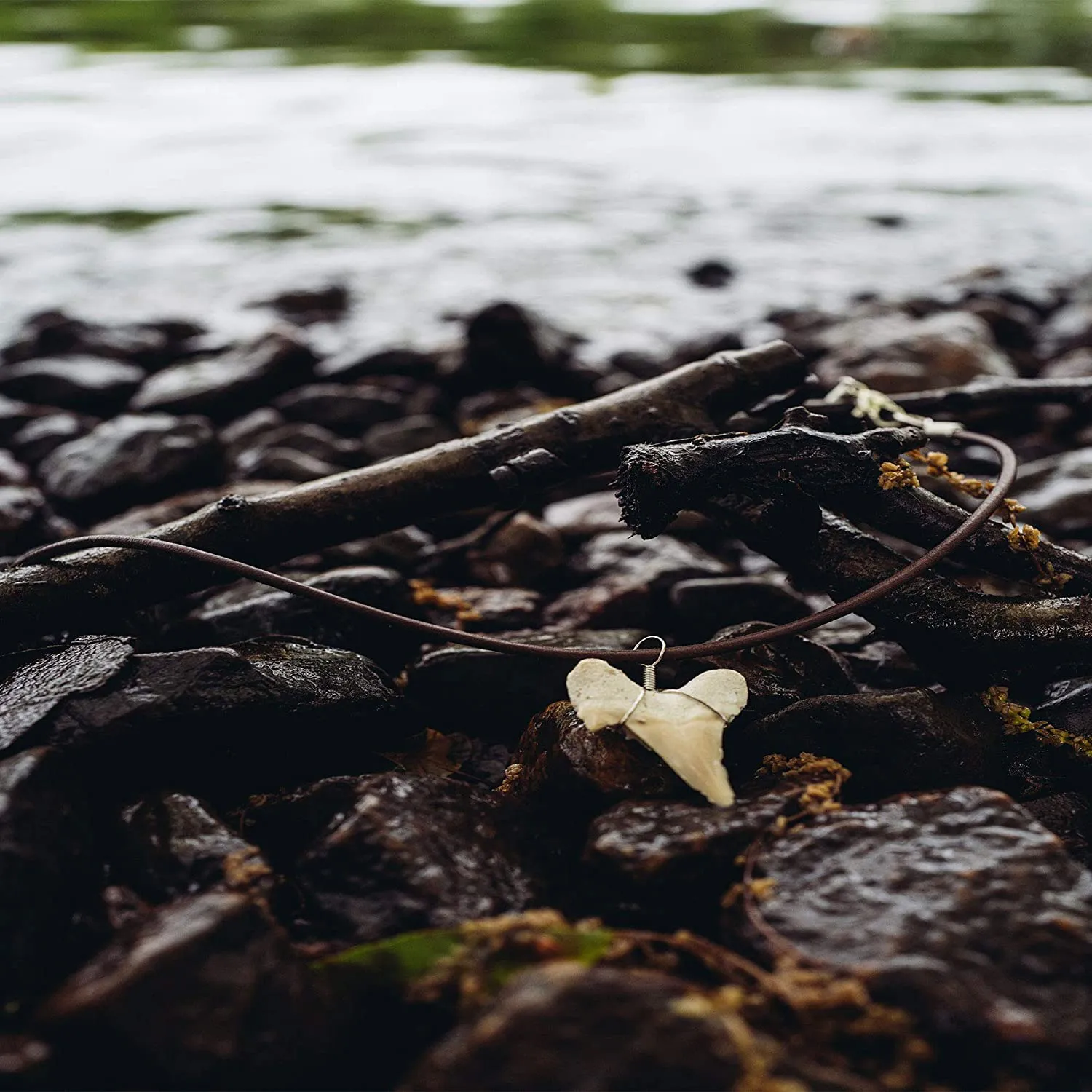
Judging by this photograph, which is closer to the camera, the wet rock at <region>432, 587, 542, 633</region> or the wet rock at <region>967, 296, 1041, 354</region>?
the wet rock at <region>432, 587, 542, 633</region>

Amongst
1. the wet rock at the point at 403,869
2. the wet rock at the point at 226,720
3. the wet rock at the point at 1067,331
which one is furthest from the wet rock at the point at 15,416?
the wet rock at the point at 1067,331

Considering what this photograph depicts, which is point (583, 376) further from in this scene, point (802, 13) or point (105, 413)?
point (802, 13)

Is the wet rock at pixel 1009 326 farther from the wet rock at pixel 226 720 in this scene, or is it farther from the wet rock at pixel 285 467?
the wet rock at pixel 226 720

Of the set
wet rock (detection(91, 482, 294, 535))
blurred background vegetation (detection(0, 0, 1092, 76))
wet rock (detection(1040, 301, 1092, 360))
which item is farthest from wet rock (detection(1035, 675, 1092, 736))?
blurred background vegetation (detection(0, 0, 1092, 76))

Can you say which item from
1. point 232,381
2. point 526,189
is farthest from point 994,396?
point 526,189

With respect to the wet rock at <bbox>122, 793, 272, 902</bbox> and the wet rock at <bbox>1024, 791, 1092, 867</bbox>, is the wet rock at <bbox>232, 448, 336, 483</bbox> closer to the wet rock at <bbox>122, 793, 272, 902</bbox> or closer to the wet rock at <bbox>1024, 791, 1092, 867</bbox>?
the wet rock at <bbox>122, 793, 272, 902</bbox>
